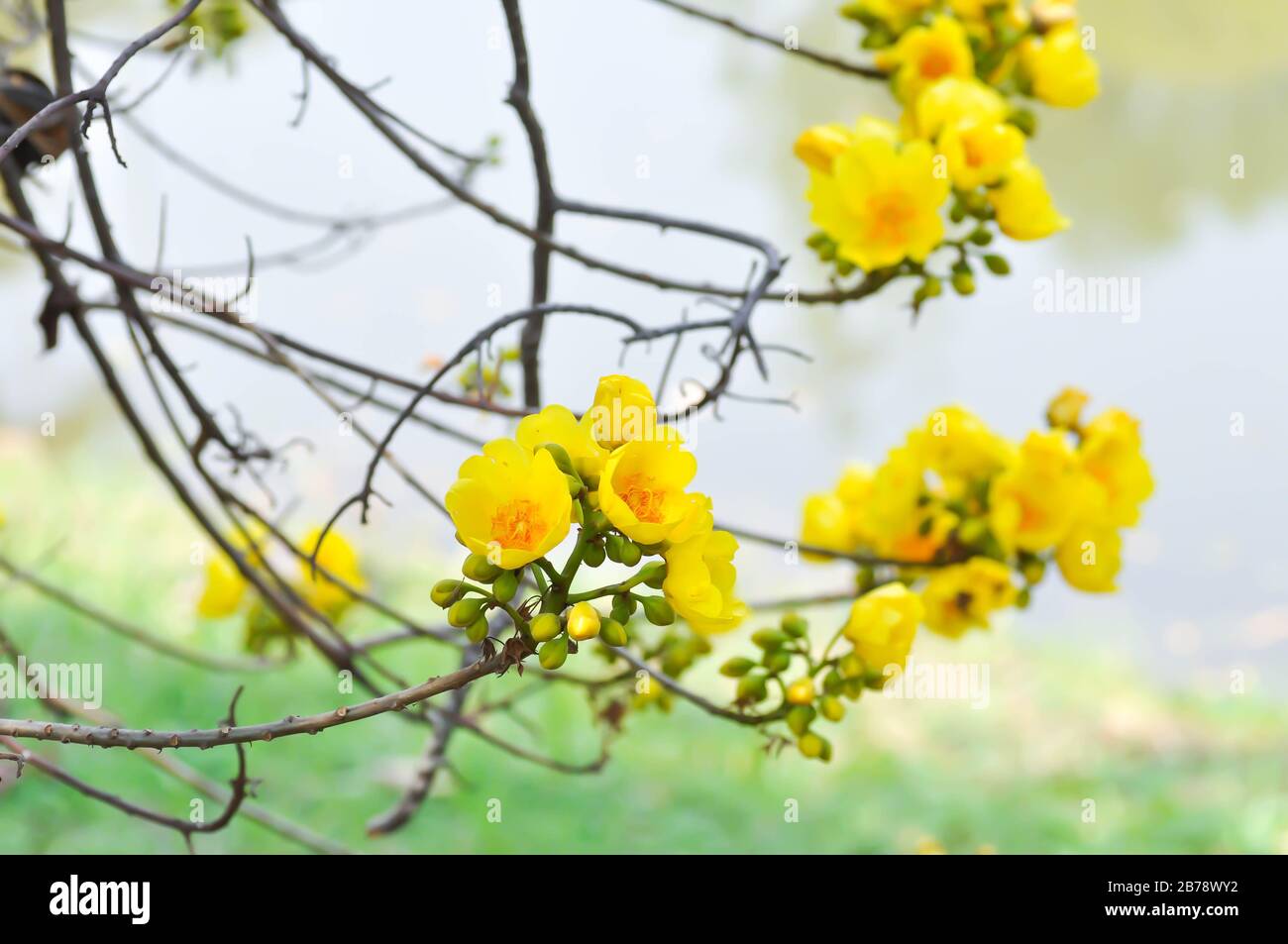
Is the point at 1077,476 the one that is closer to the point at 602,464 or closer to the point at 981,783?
the point at 602,464

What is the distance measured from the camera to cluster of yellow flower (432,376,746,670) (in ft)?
1.18

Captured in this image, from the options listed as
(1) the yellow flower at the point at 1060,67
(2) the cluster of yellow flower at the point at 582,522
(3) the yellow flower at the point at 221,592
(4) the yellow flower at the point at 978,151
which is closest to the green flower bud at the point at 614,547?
(2) the cluster of yellow flower at the point at 582,522

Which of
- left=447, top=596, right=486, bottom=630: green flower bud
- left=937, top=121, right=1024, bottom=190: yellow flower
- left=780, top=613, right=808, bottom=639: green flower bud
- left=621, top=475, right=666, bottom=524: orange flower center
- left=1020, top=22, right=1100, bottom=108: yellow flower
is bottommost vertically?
left=447, top=596, right=486, bottom=630: green flower bud

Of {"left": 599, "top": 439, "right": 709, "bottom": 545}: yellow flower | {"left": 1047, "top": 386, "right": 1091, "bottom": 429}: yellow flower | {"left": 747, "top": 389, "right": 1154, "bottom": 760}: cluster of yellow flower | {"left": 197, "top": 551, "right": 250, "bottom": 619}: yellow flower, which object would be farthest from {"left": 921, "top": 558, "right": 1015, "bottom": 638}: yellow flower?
A: {"left": 197, "top": 551, "right": 250, "bottom": 619}: yellow flower

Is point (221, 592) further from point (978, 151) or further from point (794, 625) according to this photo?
point (978, 151)

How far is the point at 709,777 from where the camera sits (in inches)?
70.9

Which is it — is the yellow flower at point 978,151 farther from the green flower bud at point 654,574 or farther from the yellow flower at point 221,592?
the yellow flower at point 221,592

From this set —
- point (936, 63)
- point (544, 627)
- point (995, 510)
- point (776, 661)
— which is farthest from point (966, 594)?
point (544, 627)

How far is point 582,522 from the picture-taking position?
37 centimetres

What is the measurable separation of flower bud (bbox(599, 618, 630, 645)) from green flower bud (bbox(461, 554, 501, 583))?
0.12 feet

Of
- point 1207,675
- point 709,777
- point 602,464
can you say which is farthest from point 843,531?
point 1207,675

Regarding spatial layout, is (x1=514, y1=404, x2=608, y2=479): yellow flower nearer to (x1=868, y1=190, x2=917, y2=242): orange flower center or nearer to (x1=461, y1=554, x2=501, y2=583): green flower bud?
(x1=461, y1=554, x2=501, y2=583): green flower bud

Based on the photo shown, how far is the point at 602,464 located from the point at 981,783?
1754 millimetres

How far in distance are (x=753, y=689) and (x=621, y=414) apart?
0.69 feet
